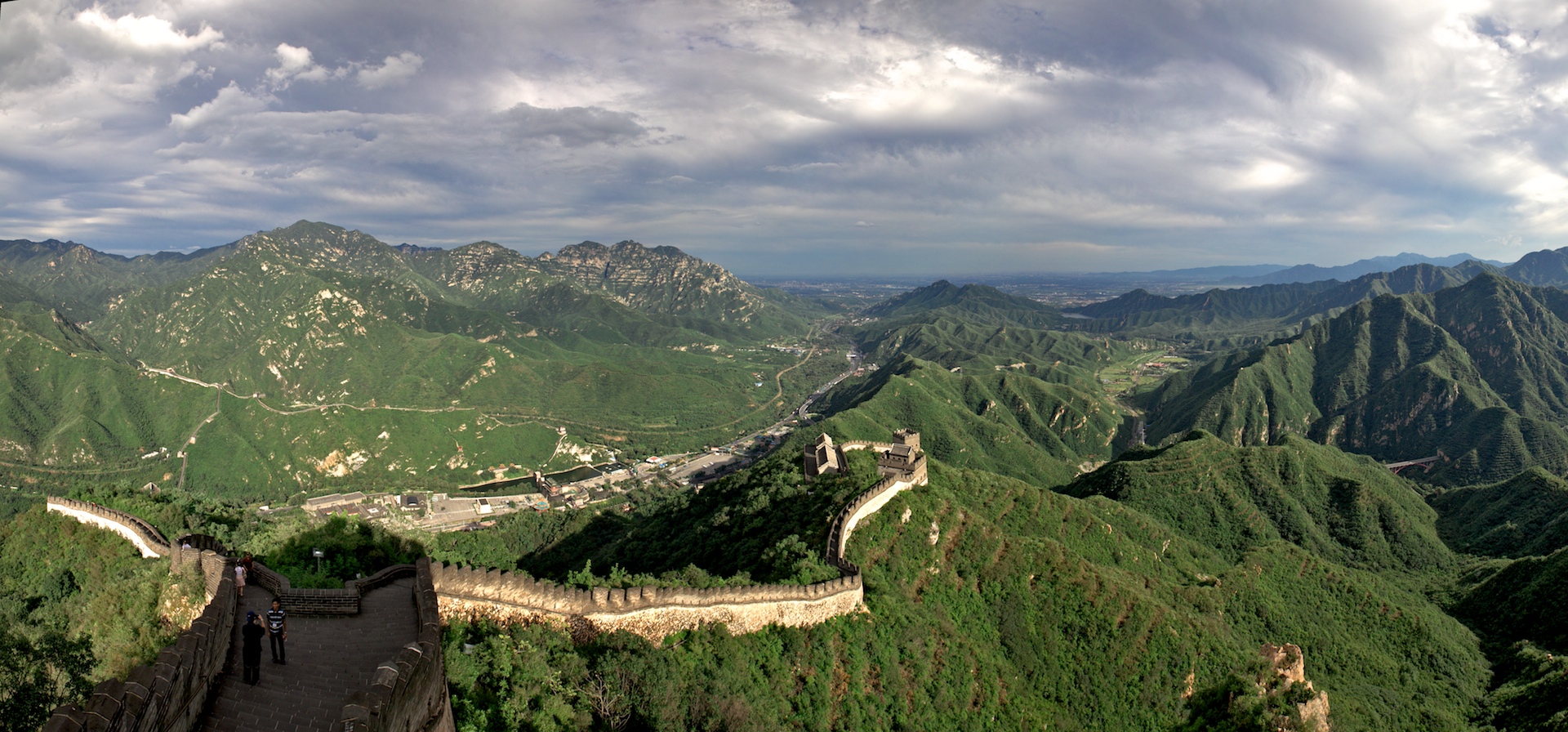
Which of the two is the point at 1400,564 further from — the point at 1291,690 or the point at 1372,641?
the point at 1291,690

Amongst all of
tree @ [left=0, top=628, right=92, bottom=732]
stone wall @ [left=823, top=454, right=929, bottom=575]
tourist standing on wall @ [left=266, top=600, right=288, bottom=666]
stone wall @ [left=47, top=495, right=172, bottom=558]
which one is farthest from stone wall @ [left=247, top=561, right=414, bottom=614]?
stone wall @ [left=823, top=454, right=929, bottom=575]

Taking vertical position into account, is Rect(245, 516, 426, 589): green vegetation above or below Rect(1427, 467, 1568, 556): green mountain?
above

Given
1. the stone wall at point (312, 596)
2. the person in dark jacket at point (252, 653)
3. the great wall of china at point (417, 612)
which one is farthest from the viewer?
the stone wall at point (312, 596)

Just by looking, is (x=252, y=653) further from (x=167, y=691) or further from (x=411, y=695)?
(x=411, y=695)

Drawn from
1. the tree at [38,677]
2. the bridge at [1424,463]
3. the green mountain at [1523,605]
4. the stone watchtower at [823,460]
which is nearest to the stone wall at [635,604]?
the tree at [38,677]

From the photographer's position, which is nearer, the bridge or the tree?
the tree

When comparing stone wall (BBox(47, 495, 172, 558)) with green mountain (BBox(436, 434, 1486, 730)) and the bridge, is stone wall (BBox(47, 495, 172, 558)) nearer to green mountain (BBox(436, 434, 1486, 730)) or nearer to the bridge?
green mountain (BBox(436, 434, 1486, 730))

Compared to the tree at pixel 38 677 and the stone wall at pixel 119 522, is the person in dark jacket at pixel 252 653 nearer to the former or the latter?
the tree at pixel 38 677
